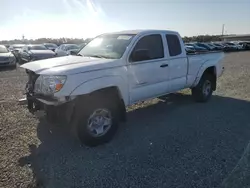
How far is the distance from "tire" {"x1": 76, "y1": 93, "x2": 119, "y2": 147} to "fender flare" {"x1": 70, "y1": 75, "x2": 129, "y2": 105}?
0.61 ft

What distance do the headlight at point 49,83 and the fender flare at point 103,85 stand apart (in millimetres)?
231

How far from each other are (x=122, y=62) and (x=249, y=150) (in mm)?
2517

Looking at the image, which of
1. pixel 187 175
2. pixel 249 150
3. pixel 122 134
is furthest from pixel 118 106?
pixel 249 150

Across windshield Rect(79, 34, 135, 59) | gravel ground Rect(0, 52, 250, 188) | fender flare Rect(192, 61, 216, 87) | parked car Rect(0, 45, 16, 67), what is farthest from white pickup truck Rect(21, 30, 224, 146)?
parked car Rect(0, 45, 16, 67)

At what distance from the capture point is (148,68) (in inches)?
194

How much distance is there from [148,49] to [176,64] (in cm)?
98

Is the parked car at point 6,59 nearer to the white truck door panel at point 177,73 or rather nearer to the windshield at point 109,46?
the windshield at point 109,46

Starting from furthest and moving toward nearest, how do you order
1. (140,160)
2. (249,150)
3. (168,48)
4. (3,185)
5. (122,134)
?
(168,48)
(122,134)
(140,160)
(3,185)
(249,150)

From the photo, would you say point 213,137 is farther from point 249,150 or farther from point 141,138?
point 249,150

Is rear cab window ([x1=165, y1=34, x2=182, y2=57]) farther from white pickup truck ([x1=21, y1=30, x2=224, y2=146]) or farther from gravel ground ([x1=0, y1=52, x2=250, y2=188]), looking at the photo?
gravel ground ([x1=0, y1=52, x2=250, y2=188])

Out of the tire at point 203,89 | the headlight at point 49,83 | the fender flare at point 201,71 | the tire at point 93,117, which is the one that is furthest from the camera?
the tire at point 203,89

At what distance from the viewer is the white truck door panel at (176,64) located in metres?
5.59

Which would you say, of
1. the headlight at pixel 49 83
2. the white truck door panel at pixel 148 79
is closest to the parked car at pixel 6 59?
the headlight at pixel 49 83

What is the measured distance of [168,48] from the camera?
18.2ft
